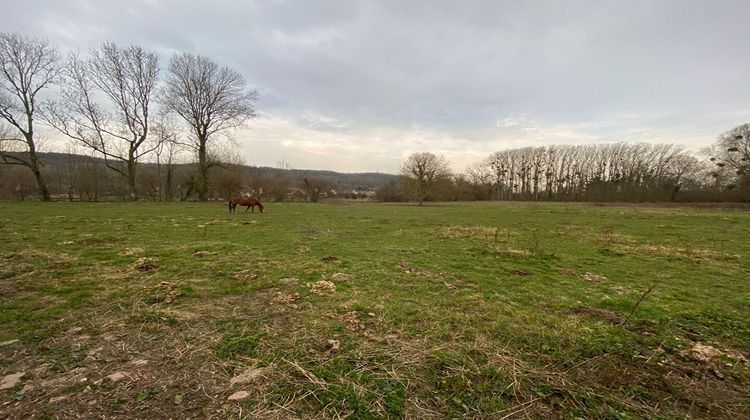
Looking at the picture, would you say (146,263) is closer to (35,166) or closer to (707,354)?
(707,354)

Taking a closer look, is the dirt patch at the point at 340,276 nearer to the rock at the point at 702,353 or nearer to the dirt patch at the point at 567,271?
the rock at the point at 702,353

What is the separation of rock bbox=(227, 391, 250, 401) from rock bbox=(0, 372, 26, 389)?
1.77 meters

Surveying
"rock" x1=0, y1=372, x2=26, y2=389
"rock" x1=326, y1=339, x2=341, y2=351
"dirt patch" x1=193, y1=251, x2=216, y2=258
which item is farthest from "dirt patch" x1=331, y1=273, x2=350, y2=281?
"rock" x1=0, y1=372, x2=26, y2=389

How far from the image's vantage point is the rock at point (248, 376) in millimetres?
2508

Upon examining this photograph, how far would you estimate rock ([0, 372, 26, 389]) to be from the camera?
2342 mm

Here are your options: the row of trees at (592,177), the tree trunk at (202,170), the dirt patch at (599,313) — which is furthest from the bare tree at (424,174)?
the dirt patch at (599,313)

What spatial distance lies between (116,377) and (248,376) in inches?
43.1

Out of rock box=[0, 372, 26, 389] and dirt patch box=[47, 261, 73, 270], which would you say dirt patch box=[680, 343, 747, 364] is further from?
dirt patch box=[47, 261, 73, 270]

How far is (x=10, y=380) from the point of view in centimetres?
241

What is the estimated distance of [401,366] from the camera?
278 cm

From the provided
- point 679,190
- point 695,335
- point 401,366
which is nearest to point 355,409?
point 401,366

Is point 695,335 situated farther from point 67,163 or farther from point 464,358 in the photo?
point 67,163

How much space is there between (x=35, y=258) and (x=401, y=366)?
8.55 m

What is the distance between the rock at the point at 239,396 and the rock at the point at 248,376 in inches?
5.8
